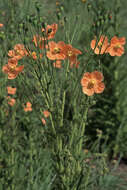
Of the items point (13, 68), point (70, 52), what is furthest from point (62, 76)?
point (13, 68)

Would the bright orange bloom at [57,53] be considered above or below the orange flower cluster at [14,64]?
above

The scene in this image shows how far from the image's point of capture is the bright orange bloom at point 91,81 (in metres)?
1.43

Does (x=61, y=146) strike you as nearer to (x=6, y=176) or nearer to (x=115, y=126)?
(x=6, y=176)

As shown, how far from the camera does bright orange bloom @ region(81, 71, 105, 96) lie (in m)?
1.43

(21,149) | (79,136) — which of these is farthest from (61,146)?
(21,149)

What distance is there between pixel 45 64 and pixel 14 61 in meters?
0.20

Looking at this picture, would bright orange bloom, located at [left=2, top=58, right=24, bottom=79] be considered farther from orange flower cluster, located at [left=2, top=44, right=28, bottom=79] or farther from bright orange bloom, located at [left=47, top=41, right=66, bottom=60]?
bright orange bloom, located at [left=47, top=41, right=66, bottom=60]

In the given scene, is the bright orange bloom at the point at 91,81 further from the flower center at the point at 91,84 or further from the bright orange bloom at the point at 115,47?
the bright orange bloom at the point at 115,47

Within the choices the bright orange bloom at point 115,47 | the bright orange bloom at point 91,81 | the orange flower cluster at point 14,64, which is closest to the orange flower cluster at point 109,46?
the bright orange bloom at point 115,47

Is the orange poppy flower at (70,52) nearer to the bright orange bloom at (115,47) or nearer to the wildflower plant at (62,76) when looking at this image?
the wildflower plant at (62,76)

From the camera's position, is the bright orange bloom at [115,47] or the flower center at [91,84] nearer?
the flower center at [91,84]

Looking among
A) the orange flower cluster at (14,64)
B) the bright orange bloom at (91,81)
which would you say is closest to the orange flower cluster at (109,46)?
the bright orange bloom at (91,81)

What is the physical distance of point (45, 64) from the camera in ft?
5.21

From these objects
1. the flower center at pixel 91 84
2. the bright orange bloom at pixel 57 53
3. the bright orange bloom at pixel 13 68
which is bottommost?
the flower center at pixel 91 84
